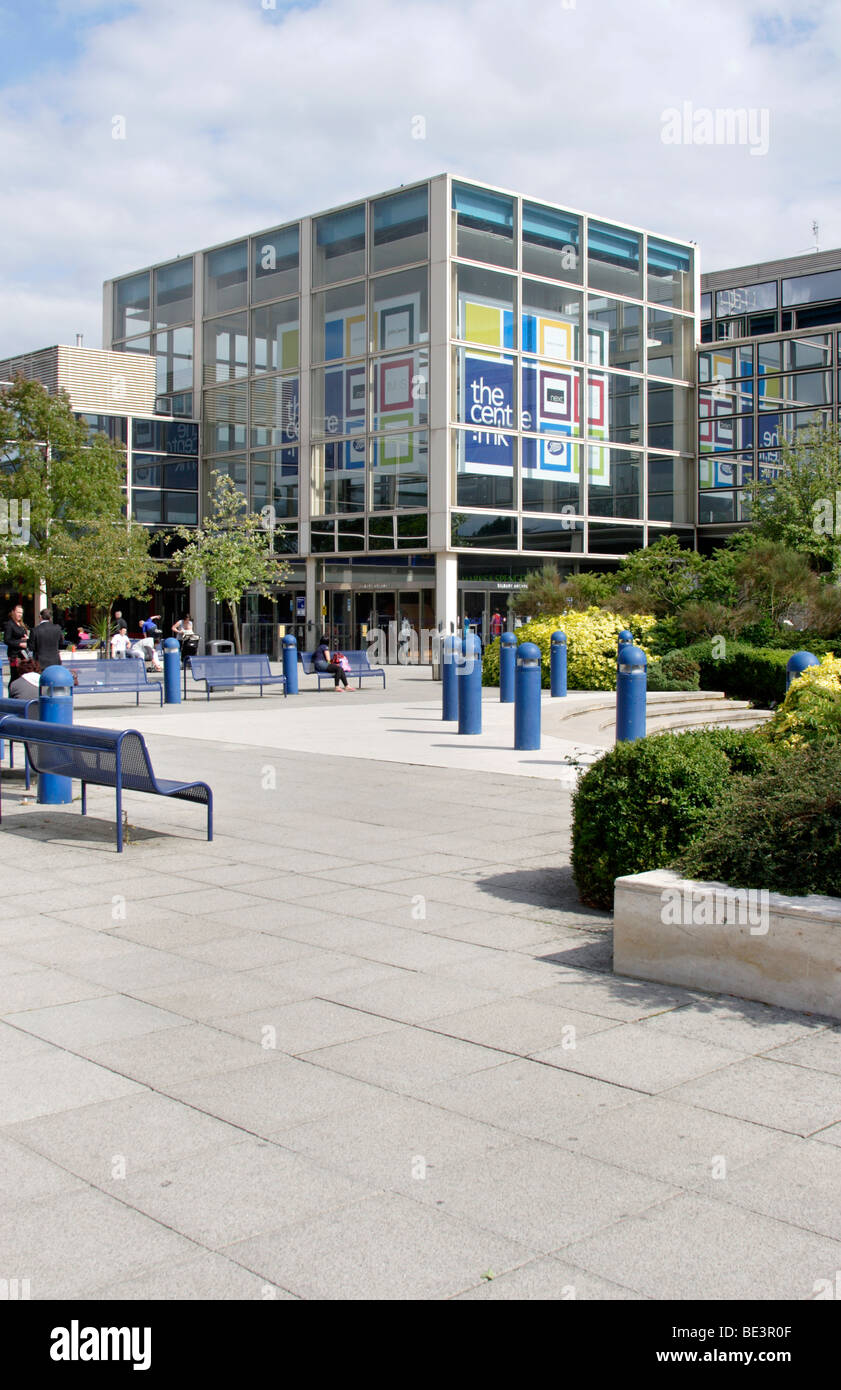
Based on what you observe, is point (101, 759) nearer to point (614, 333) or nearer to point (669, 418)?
point (614, 333)

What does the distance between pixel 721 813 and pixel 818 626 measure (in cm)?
1742

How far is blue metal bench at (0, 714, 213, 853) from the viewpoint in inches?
341

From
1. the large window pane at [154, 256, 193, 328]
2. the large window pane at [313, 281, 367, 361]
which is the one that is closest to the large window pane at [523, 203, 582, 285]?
the large window pane at [313, 281, 367, 361]

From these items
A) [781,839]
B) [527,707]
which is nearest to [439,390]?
[527,707]

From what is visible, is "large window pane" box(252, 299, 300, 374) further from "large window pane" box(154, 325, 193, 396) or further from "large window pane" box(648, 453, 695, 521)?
"large window pane" box(648, 453, 695, 521)

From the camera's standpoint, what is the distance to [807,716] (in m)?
8.16

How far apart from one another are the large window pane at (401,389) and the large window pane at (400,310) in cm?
49

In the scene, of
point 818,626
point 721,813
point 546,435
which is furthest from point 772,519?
point 721,813

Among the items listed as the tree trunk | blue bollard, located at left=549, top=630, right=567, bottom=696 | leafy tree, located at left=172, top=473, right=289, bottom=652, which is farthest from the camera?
the tree trunk

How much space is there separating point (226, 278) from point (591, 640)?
94.3ft

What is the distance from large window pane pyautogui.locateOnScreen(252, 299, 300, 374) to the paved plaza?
3825cm

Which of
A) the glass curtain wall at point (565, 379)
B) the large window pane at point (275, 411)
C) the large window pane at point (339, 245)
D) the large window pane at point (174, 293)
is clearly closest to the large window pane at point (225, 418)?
the large window pane at point (275, 411)

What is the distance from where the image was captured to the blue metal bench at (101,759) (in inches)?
341
